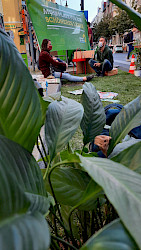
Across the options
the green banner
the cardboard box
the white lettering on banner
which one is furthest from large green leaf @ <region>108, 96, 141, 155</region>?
the cardboard box

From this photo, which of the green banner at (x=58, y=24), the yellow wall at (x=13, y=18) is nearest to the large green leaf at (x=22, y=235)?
the green banner at (x=58, y=24)

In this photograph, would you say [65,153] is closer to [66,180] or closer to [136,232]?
[66,180]

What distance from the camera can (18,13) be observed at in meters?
4.38

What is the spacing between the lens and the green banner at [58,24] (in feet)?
11.8

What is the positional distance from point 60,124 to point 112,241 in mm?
210

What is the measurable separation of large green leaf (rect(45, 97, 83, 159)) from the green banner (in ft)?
11.8

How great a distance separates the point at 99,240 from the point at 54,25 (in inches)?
166

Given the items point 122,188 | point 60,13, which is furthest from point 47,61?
point 122,188

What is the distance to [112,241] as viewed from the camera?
0.17 m

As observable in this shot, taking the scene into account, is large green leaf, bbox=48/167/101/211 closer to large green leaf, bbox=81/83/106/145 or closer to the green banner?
large green leaf, bbox=81/83/106/145

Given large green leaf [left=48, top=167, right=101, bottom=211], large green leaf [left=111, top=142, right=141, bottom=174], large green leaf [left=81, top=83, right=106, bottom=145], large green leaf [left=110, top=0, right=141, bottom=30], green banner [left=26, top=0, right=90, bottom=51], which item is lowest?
large green leaf [left=48, top=167, right=101, bottom=211]

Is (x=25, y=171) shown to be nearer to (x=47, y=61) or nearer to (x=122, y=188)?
(x=122, y=188)

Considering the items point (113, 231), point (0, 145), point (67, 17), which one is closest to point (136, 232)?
point (113, 231)

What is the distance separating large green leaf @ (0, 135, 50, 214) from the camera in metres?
0.21
